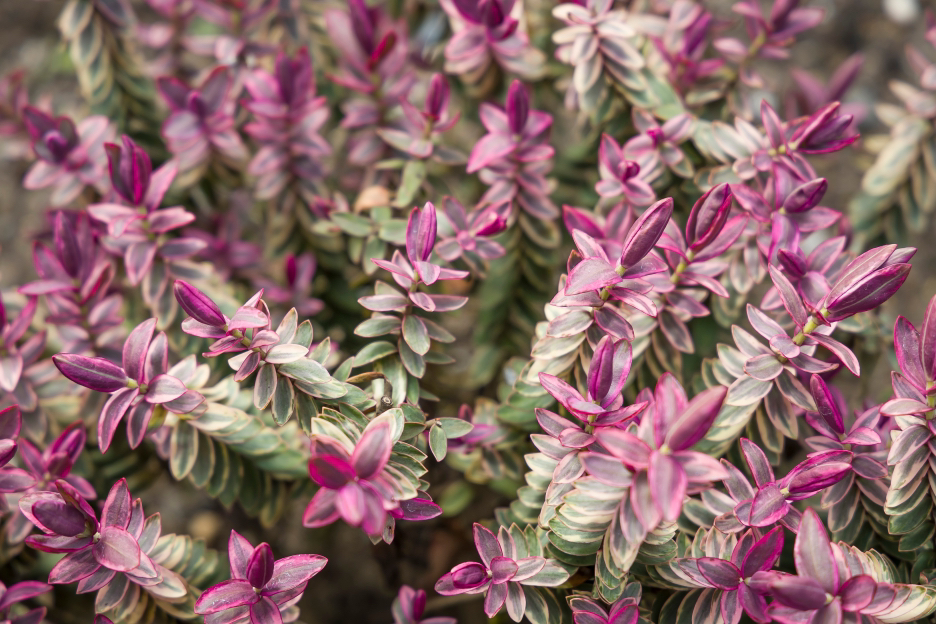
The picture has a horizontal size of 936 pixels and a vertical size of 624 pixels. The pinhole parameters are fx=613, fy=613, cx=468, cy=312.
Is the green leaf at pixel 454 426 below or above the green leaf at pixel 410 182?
below

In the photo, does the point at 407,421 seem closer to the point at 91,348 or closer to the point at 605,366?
the point at 605,366

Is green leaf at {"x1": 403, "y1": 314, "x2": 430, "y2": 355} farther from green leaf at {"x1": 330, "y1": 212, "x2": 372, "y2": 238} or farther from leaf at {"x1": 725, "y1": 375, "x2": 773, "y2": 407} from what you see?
leaf at {"x1": 725, "y1": 375, "x2": 773, "y2": 407}

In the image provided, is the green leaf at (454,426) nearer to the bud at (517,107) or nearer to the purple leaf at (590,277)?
the purple leaf at (590,277)

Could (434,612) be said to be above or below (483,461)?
below

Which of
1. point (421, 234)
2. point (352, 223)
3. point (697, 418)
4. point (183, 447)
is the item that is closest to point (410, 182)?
point (352, 223)

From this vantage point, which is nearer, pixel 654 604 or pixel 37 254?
pixel 654 604

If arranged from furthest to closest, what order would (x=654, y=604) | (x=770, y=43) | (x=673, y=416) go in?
(x=770, y=43), (x=654, y=604), (x=673, y=416)

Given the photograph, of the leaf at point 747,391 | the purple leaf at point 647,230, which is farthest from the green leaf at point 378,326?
the leaf at point 747,391

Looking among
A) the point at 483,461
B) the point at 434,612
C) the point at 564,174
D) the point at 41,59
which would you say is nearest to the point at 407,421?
the point at 483,461
